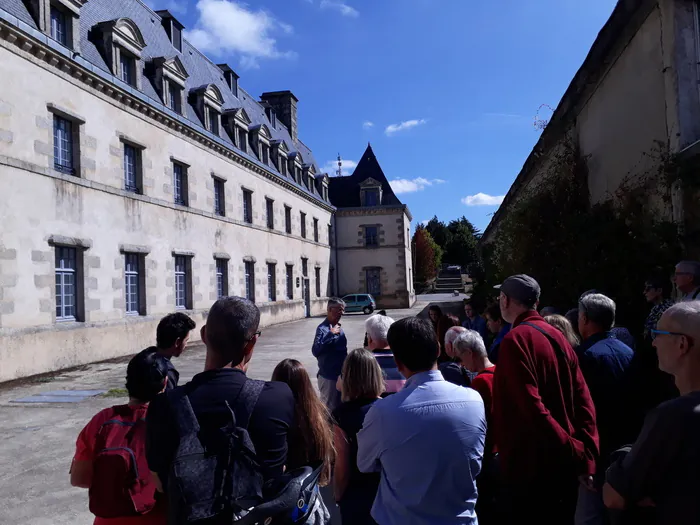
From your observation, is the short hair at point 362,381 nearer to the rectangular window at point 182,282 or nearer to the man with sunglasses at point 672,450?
the man with sunglasses at point 672,450

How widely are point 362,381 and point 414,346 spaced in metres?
0.46

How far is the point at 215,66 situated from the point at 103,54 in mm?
10867

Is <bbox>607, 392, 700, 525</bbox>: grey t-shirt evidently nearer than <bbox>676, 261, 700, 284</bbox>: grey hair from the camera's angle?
Yes

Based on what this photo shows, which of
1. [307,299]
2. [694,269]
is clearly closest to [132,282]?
[694,269]

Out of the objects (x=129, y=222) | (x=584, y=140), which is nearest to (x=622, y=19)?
(x=584, y=140)

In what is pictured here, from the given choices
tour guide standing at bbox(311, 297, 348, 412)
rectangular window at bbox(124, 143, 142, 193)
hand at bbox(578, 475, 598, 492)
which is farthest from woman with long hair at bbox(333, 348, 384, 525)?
rectangular window at bbox(124, 143, 142, 193)

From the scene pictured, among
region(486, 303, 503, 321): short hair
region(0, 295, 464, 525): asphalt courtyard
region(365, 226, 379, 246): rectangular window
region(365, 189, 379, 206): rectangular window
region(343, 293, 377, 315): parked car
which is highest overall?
region(365, 189, 379, 206): rectangular window

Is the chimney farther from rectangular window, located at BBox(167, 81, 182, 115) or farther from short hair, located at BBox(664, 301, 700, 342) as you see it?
short hair, located at BBox(664, 301, 700, 342)

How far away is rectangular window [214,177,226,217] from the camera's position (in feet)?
66.5

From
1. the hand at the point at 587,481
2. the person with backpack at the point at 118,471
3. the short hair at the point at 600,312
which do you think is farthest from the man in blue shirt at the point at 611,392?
the person with backpack at the point at 118,471

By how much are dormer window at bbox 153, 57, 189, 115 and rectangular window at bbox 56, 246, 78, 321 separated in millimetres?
6509

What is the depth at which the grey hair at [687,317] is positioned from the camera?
165cm

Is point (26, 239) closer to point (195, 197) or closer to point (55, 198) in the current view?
point (55, 198)

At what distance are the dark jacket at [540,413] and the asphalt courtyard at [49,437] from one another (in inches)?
131
